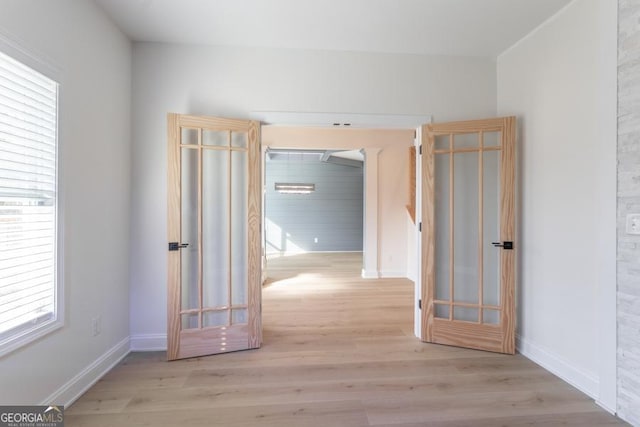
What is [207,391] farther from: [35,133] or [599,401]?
[599,401]

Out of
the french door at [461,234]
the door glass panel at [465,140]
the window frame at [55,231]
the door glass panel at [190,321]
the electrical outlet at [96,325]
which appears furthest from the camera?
the door glass panel at [465,140]

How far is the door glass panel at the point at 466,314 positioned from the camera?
2.77 m

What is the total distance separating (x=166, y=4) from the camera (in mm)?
2170

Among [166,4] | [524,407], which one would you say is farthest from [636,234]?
[166,4]

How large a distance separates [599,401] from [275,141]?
531 centimetres

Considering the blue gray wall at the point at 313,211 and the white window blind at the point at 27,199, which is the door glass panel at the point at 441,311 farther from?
the blue gray wall at the point at 313,211

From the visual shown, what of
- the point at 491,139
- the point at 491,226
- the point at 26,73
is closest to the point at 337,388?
the point at 491,226

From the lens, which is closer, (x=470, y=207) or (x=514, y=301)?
(x=514, y=301)

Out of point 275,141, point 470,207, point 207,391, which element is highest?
point 275,141

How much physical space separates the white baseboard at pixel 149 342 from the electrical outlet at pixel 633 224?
3.59 m

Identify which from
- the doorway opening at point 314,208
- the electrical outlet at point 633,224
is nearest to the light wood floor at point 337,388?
the electrical outlet at point 633,224

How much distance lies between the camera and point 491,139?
270 centimetres

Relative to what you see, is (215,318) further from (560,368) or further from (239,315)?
(560,368)

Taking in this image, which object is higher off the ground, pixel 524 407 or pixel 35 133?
pixel 35 133
